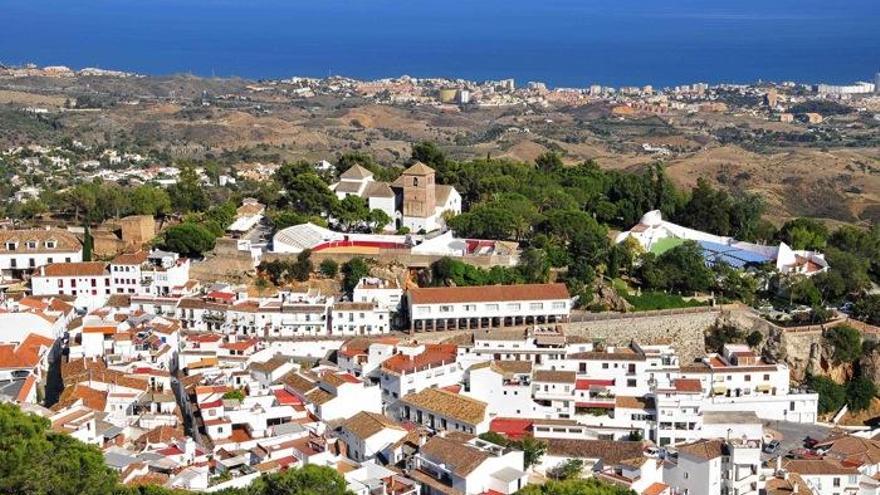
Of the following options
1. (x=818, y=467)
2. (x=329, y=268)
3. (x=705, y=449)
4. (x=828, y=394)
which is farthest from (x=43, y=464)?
(x=828, y=394)

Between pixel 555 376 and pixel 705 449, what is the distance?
163 inches

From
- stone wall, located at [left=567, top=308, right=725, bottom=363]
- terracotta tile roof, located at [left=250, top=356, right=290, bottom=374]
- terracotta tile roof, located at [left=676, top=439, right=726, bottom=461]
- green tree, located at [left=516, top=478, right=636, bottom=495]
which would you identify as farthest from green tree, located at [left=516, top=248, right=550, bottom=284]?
green tree, located at [left=516, top=478, right=636, bottom=495]

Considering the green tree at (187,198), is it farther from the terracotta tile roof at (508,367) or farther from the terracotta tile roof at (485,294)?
the terracotta tile roof at (508,367)

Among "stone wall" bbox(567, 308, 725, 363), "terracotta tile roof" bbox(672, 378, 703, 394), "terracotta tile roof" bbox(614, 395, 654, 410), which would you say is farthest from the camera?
"stone wall" bbox(567, 308, 725, 363)

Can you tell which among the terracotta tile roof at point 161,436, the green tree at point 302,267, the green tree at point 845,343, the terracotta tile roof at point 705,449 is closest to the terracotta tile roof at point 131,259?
the green tree at point 302,267

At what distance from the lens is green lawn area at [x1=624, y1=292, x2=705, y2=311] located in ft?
90.0

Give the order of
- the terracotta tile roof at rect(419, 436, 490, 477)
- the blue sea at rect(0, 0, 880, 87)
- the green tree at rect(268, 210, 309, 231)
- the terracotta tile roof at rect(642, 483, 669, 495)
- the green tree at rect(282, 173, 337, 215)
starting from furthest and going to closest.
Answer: the blue sea at rect(0, 0, 880, 87) → the green tree at rect(282, 173, 337, 215) → the green tree at rect(268, 210, 309, 231) → the terracotta tile roof at rect(642, 483, 669, 495) → the terracotta tile roof at rect(419, 436, 490, 477)

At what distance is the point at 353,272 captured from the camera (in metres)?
27.5

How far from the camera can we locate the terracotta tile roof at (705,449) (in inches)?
755

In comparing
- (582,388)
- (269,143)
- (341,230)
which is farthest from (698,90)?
(582,388)

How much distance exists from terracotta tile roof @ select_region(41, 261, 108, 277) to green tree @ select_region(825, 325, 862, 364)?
64.5ft

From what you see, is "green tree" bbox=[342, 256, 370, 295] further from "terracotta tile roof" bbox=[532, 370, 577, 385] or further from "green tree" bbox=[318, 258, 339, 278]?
"terracotta tile roof" bbox=[532, 370, 577, 385]

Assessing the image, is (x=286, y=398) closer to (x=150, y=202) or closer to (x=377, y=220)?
(x=377, y=220)

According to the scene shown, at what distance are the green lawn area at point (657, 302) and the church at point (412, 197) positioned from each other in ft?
23.8
